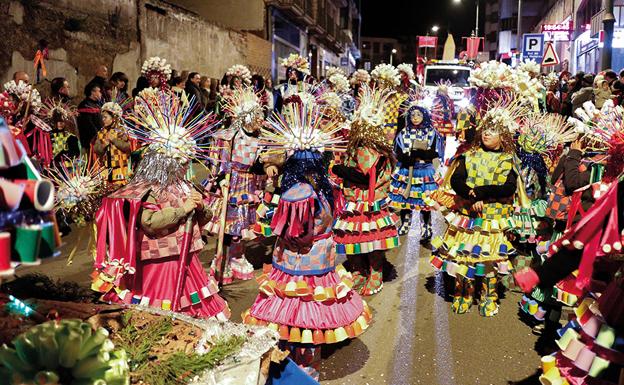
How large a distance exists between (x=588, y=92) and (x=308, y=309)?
29.5ft

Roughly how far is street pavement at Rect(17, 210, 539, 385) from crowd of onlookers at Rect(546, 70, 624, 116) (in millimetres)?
3700

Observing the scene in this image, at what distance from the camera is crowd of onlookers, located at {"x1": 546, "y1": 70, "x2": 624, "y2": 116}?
991 cm

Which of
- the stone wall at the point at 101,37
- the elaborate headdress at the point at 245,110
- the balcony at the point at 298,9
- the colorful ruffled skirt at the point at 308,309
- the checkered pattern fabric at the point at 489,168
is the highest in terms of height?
the balcony at the point at 298,9

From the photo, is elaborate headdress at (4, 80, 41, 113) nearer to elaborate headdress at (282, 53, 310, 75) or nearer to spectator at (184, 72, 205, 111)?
spectator at (184, 72, 205, 111)

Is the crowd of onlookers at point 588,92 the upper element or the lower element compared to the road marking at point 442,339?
upper

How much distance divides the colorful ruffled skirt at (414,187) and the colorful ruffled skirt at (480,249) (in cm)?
244

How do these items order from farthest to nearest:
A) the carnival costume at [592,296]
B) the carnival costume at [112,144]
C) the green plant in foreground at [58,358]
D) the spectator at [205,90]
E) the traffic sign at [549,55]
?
the traffic sign at [549,55], the spectator at [205,90], the carnival costume at [112,144], the carnival costume at [592,296], the green plant in foreground at [58,358]

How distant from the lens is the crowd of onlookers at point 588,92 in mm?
9906

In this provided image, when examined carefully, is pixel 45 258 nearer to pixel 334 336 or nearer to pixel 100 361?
pixel 100 361

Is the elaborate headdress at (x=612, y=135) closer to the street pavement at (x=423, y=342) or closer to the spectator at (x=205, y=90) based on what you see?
the street pavement at (x=423, y=342)

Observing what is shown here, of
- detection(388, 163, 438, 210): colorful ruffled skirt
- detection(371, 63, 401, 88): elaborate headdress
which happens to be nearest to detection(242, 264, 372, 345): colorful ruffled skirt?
detection(388, 163, 438, 210): colorful ruffled skirt

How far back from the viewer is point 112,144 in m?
7.17

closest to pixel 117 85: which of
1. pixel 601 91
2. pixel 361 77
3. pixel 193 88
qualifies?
pixel 193 88

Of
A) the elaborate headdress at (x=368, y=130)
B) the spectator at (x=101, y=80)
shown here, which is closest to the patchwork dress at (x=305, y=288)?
the elaborate headdress at (x=368, y=130)
